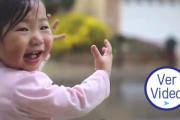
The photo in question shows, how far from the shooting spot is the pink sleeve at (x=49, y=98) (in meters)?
0.45

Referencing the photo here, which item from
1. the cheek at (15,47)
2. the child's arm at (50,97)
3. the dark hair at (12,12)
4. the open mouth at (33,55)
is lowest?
the child's arm at (50,97)

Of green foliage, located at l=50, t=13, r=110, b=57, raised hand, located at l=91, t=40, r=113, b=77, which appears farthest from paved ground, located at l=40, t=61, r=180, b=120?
raised hand, located at l=91, t=40, r=113, b=77

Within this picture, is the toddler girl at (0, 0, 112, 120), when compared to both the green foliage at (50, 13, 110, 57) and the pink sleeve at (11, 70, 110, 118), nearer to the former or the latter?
the pink sleeve at (11, 70, 110, 118)

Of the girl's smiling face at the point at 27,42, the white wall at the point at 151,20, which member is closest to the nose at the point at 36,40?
the girl's smiling face at the point at 27,42

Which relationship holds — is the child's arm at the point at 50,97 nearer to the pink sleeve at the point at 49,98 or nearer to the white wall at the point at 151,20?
the pink sleeve at the point at 49,98

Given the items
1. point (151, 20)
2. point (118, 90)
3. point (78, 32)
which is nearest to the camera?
point (118, 90)

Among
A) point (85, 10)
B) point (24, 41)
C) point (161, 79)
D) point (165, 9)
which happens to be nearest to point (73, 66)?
point (85, 10)

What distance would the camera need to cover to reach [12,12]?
0.47 meters

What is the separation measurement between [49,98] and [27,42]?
0.08 meters

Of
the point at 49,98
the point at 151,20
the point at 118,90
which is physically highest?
the point at 49,98

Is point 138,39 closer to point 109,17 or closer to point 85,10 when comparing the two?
point 109,17

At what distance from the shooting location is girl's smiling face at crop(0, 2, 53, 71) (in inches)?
18.5

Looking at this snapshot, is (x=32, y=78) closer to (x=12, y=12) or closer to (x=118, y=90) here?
(x=12, y=12)

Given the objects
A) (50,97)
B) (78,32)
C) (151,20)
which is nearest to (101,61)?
(50,97)
